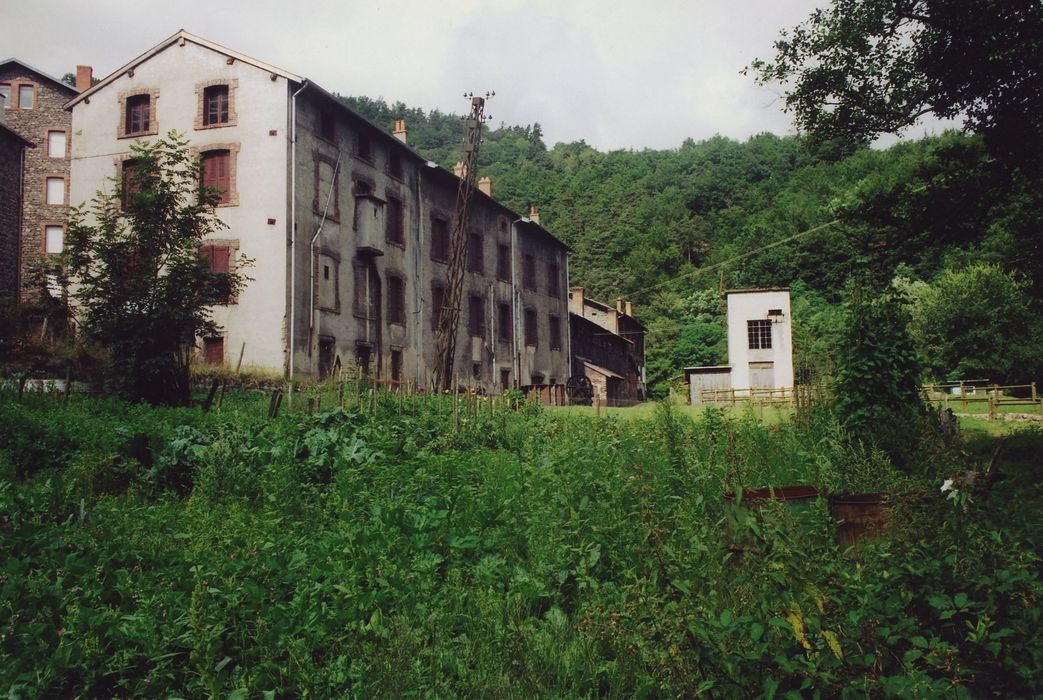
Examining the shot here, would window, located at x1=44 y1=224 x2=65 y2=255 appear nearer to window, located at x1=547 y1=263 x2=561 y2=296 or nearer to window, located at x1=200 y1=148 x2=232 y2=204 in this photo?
window, located at x1=200 y1=148 x2=232 y2=204

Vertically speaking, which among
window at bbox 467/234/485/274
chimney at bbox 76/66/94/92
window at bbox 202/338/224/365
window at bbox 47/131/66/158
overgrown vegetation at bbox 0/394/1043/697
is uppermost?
Answer: chimney at bbox 76/66/94/92

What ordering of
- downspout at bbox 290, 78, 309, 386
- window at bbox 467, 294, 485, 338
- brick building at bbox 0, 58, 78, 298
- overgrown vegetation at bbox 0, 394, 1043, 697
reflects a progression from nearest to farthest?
overgrown vegetation at bbox 0, 394, 1043, 697 < downspout at bbox 290, 78, 309, 386 < window at bbox 467, 294, 485, 338 < brick building at bbox 0, 58, 78, 298

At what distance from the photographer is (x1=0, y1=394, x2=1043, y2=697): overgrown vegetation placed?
348 centimetres

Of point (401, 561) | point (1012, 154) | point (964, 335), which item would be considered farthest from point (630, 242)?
point (401, 561)

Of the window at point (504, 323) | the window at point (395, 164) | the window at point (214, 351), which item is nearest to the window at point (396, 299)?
→ the window at point (395, 164)

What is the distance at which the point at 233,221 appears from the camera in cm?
2234

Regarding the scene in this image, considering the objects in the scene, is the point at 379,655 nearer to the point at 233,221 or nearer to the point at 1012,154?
the point at 1012,154

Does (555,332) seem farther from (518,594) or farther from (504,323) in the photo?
(518,594)

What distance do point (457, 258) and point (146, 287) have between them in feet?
45.8

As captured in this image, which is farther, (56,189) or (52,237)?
(56,189)

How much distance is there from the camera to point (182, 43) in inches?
918

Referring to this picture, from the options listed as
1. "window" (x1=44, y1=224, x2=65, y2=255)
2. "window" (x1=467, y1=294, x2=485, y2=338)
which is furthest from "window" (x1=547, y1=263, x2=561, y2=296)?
"window" (x1=44, y1=224, x2=65, y2=255)

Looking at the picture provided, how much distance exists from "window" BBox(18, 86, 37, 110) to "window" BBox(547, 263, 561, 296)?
2683cm

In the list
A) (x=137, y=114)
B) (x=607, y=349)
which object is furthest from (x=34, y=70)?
(x=607, y=349)
